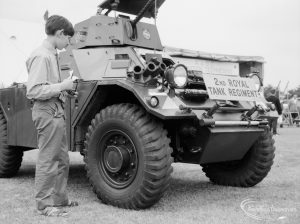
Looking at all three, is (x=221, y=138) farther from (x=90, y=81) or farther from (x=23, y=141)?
(x=23, y=141)

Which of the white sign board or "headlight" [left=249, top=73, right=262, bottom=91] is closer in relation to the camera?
the white sign board

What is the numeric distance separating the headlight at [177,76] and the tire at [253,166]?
1275 mm

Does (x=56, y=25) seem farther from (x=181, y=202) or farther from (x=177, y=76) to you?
(x=181, y=202)

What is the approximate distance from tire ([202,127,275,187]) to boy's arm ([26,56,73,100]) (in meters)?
2.49

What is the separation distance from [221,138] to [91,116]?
1461 mm

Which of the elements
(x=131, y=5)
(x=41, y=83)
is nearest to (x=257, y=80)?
(x=131, y=5)

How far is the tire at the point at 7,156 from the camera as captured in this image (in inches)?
251

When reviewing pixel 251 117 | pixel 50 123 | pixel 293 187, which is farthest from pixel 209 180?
pixel 50 123

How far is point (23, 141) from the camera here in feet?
19.4

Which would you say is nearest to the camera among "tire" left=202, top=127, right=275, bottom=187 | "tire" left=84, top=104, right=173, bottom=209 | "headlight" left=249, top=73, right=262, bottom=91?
"tire" left=84, top=104, right=173, bottom=209

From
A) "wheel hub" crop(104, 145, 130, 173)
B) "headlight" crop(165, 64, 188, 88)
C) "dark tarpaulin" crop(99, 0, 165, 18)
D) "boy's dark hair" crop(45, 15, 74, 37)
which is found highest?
"dark tarpaulin" crop(99, 0, 165, 18)

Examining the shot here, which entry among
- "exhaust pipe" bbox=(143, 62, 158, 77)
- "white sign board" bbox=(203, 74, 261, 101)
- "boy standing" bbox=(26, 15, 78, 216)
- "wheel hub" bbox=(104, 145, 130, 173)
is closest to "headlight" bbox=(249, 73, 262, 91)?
"white sign board" bbox=(203, 74, 261, 101)

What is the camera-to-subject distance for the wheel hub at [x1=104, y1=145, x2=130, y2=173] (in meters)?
4.55

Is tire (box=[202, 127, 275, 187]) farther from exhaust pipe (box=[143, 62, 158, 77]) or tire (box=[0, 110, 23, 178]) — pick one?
tire (box=[0, 110, 23, 178])
